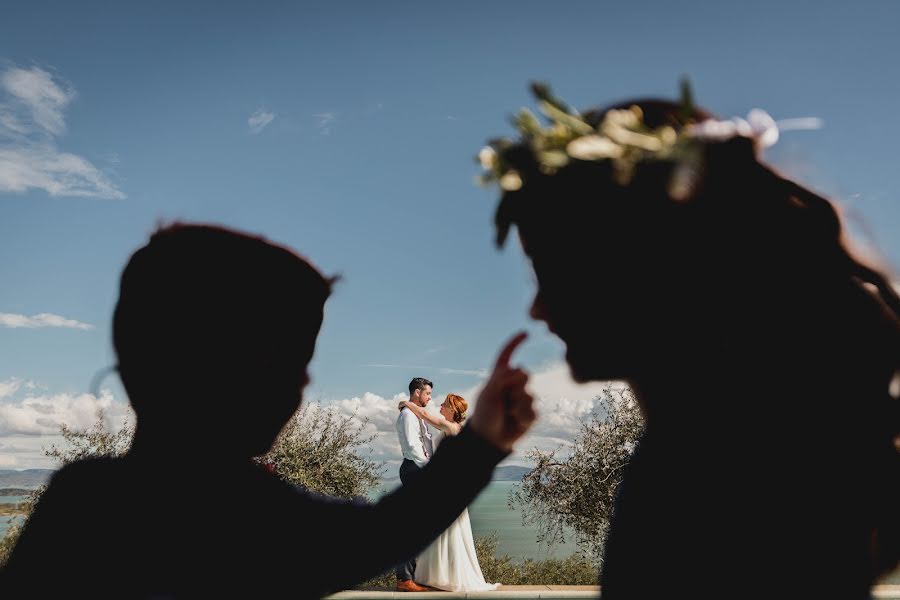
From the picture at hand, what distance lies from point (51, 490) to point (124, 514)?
0.16 m

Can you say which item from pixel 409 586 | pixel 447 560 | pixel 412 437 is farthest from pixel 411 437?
pixel 409 586

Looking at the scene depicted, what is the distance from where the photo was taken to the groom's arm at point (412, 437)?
9.85 m

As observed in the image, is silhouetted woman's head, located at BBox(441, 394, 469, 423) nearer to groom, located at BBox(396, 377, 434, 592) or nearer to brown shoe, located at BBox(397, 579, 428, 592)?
groom, located at BBox(396, 377, 434, 592)

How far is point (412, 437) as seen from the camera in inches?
389

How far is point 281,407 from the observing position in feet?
4.92

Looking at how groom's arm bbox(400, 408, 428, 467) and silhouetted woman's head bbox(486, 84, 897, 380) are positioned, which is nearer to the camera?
silhouetted woman's head bbox(486, 84, 897, 380)

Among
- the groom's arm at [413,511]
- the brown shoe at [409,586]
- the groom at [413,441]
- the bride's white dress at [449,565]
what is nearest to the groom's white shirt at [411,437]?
the groom at [413,441]

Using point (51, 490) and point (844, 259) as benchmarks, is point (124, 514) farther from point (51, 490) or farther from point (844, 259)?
point (844, 259)

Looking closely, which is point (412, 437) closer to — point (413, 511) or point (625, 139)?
point (413, 511)

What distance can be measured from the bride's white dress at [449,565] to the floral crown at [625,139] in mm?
8848

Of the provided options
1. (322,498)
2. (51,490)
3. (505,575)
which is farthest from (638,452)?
(505,575)

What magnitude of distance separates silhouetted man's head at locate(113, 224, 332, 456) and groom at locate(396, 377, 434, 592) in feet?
27.6

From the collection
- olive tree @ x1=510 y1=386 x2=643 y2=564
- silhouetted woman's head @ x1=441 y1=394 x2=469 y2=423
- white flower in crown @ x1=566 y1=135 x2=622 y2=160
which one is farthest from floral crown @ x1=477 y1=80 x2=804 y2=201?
olive tree @ x1=510 y1=386 x2=643 y2=564

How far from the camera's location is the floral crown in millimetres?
1038
